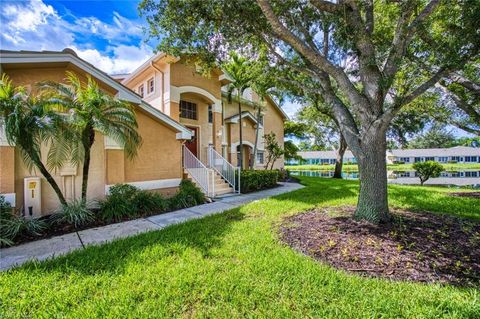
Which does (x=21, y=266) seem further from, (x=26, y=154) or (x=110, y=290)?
(x=26, y=154)

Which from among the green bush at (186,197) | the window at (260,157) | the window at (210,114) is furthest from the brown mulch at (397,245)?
the window at (260,157)

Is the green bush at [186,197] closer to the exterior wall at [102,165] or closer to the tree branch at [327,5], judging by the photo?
the exterior wall at [102,165]

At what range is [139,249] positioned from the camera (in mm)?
4500

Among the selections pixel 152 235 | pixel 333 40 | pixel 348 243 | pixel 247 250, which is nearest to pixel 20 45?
pixel 152 235

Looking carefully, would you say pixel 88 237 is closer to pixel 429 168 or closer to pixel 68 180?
pixel 68 180

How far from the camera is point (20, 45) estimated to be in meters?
6.86

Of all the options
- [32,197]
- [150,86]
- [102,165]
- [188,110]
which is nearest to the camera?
[32,197]

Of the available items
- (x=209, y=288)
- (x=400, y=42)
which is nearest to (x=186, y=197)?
(x=209, y=288)

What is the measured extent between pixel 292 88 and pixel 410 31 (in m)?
4.70

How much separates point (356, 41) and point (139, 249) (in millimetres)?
6912

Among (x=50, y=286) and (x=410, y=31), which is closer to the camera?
(x=50, y=286)

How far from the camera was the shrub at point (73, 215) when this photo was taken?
20.5 feet

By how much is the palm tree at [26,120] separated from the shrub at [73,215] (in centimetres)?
131

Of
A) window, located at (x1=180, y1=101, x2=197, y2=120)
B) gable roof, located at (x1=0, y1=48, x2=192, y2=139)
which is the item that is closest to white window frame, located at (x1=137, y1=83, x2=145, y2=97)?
window, located at (x1=180, y1=101, x2=197, y2=120)
